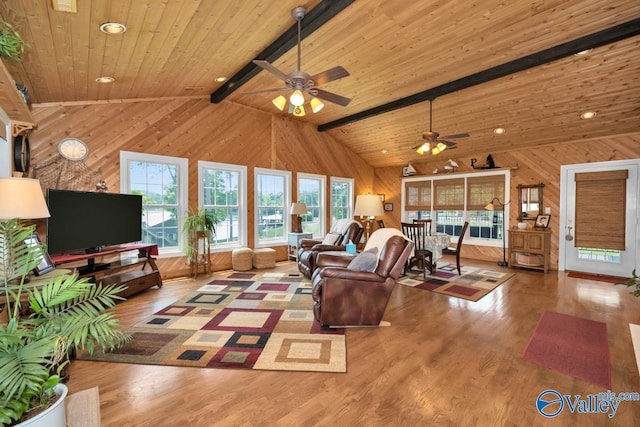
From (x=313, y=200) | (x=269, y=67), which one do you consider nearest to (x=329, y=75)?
(x=269, y=67)

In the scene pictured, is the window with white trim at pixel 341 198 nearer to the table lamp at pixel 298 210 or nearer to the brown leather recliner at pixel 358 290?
the table lamp at pixel 298 210

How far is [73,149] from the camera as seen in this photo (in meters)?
4.16

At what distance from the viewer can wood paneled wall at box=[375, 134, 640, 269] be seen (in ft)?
17.9

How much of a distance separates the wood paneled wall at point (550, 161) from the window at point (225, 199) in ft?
17.2

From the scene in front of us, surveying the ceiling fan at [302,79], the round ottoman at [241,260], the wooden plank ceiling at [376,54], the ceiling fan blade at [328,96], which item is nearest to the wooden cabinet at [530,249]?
the wooden plank ceiling at [376,54]

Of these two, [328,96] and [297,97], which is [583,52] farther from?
[297,97]

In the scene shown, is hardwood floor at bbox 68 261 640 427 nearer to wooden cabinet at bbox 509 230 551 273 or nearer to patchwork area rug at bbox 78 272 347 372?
patchwork area rug at bbox 78 272 347 372

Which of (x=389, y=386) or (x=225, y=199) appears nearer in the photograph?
(x=389, y=386)

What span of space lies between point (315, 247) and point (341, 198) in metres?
3.57

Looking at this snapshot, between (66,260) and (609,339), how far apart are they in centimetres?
592

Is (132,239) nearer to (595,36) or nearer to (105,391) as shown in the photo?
(105,391)

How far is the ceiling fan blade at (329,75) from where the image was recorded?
9.36ft

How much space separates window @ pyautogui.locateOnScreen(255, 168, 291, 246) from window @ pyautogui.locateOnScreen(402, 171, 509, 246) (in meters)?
3.78

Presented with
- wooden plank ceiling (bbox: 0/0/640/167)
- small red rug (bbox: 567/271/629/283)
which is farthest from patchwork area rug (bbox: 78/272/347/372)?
small red rug (bbox: 567/271/629/283)
